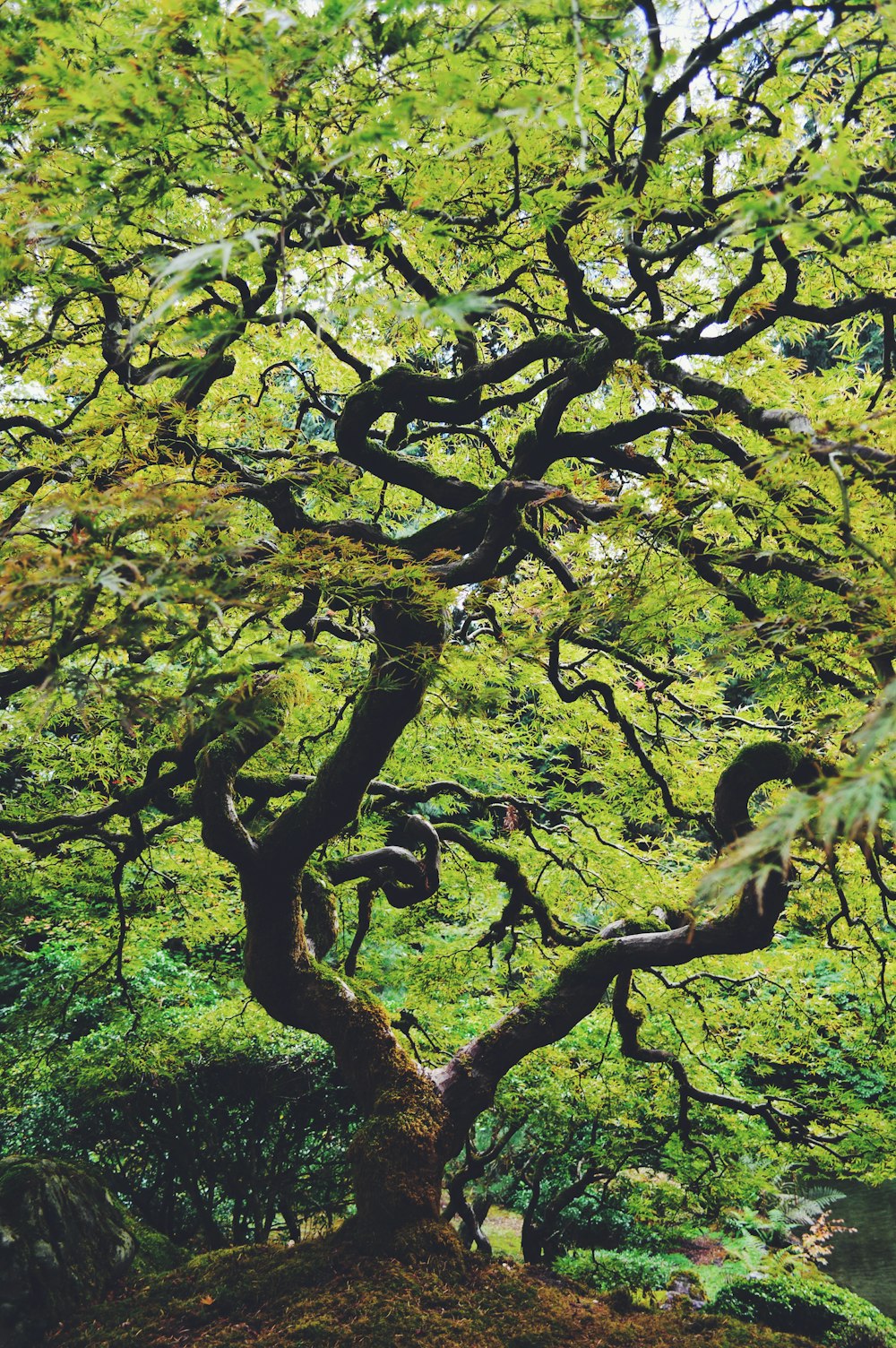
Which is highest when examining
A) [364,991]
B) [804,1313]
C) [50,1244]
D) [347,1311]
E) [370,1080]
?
[364,991]

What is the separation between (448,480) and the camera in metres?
A: 3.66

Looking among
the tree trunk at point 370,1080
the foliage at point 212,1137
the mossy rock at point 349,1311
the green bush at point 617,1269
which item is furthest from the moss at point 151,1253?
the green bush at point 617,1269

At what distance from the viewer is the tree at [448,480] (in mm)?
1784

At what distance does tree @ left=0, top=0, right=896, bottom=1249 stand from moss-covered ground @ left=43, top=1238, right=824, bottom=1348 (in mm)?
282

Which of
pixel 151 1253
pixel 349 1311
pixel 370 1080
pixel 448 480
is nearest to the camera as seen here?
pixel 349 1311

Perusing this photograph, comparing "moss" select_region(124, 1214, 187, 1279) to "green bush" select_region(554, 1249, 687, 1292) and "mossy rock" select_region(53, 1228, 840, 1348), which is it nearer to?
"mossy rock" select_region(53, 1228, 840, 1348)

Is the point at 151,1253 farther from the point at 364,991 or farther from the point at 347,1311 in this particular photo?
the point at 347,1311

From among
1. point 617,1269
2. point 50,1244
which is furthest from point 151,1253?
point 617,1269

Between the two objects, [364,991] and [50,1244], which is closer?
[50,1244]

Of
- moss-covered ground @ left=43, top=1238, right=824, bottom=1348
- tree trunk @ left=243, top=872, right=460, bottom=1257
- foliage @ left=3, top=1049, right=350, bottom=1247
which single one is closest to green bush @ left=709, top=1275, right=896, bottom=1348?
moss-covered ground @ left=43, top=1238, right=824, bottom=1348

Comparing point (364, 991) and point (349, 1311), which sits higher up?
point (364, 991)

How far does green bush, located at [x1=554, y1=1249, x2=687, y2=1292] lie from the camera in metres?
6.50

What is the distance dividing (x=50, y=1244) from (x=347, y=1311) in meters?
1.96

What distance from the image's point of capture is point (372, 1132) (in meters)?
3.79
